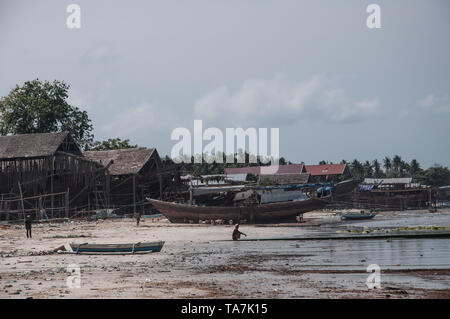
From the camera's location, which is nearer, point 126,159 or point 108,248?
point 108,248

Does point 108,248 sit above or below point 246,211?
below

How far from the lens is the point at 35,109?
202 ft

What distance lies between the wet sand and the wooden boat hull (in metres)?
14.8

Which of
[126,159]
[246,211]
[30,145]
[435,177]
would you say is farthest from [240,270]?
[435,177]

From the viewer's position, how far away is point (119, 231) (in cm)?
3478

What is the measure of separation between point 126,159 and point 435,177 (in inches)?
2664

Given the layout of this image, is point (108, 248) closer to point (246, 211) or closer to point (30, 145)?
point (246, 211)

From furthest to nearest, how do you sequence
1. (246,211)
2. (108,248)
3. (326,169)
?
(326,169) → (246,211) → (108,248)

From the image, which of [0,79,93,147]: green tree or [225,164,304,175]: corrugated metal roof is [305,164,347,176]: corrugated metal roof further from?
[0,79,93,147]: green tree

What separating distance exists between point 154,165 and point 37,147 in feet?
36.1

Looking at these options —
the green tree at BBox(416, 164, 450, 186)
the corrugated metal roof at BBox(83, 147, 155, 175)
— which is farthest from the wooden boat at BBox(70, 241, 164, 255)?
the green tree at BBox(416, 164, 450, 186)

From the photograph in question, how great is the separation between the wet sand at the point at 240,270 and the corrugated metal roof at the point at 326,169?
202 feet

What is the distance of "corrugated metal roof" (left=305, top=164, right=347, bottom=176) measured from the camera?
87887 mm
